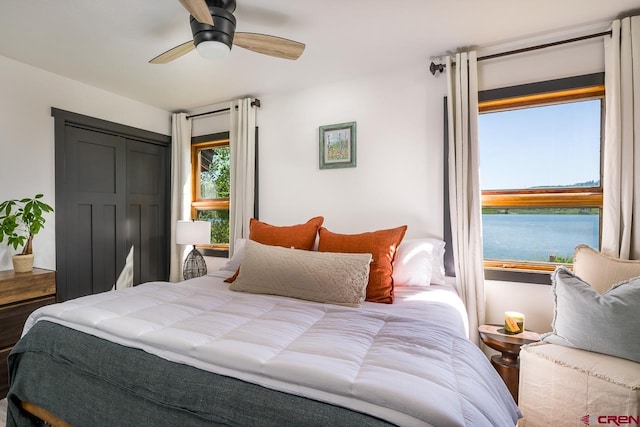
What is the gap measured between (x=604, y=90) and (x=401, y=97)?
136 centimetres

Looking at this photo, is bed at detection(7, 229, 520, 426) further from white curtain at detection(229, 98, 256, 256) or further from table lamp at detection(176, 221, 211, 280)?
white curtain at detection(229, 98, 256, 256)

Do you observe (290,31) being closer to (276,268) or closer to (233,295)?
(276,268)

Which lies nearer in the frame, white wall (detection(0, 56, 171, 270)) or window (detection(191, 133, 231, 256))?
white wall (detection(0, 56, 171, 270))

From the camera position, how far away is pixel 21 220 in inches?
102

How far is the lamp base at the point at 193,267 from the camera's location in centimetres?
332

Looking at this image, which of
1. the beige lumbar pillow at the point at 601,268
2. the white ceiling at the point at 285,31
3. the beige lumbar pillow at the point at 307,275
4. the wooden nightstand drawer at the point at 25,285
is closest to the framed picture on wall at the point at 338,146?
the white ceiling at the point at 285,31

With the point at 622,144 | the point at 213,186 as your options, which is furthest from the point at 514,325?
the point at 213,186

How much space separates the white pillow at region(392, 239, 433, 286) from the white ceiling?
4.99ft

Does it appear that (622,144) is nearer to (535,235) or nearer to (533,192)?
(533,192)

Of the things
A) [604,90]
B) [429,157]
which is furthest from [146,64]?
[604,90]

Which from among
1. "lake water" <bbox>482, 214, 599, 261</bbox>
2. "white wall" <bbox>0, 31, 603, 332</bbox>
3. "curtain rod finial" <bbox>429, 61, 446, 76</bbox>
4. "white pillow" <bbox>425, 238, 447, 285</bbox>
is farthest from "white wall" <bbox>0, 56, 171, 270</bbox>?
"lake water" <bbox>482, 214, 599, 261</bbox>

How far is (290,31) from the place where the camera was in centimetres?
217

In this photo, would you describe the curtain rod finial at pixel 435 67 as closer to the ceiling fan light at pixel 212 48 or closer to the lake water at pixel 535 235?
the lake water at pixel 535 235

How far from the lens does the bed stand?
2.96 ft
